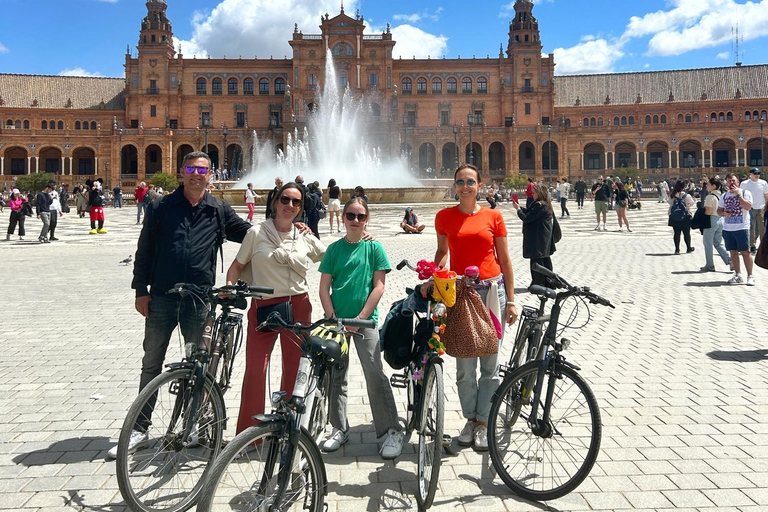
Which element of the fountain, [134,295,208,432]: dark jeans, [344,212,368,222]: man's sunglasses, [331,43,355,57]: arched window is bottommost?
[134,295,208,432]: dark jeans

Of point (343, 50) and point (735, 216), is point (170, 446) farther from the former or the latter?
point (343, 50)

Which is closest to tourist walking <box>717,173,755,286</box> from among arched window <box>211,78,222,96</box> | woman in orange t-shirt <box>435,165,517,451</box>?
woman in orange t-shirt <box>435,165,517,451</box>

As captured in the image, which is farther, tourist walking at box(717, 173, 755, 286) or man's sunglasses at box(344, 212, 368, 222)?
tourist walking at box(717, 173, 755, 286)

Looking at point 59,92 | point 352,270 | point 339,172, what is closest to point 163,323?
point 352,270

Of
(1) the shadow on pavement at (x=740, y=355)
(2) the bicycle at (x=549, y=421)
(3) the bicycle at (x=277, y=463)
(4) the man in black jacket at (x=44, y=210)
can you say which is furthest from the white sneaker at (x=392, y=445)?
(4) the man in black jacket at (x=44, y=210)

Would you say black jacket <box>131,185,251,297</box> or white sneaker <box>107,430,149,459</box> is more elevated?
black jacket <box>131,185,251,297</box>

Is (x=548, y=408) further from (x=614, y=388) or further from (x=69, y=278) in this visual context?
(x=69, y=278)

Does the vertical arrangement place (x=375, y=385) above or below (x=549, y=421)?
above

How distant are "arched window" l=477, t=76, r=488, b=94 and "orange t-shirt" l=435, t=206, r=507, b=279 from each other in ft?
257

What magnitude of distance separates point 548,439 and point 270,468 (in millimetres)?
2087

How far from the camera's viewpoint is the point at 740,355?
7.28 meters

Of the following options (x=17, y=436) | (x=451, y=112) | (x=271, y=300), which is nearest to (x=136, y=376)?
(x=17, y=436)

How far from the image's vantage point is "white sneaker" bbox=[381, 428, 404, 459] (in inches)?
182

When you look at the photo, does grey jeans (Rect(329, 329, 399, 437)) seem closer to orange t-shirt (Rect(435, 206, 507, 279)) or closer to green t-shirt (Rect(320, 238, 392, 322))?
green t-shirt (Rect(320, 238, 392, 322))
